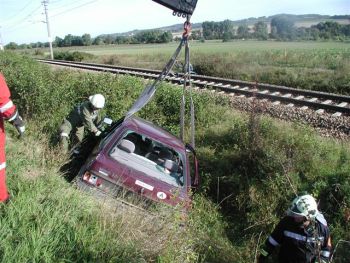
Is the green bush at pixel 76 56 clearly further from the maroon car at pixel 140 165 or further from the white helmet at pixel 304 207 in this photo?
the white helmet at pixel 304 207

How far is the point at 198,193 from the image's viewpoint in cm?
725

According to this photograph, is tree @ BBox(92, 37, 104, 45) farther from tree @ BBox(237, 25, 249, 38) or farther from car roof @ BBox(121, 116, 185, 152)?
car roof @ BBox(121, 116, 185, 152)

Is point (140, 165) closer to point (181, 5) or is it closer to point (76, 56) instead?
point (181, 5)

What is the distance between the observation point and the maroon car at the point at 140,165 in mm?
5293

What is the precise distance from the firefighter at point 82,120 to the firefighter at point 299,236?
383 centimetres

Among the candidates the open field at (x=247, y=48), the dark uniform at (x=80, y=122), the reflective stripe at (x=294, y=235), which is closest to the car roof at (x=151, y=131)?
the dark uniform at (x=80, y=122)

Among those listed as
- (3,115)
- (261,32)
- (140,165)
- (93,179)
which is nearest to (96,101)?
(140,165)

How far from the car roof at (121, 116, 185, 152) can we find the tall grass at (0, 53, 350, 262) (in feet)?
3.67

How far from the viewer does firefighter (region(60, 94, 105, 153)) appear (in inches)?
274

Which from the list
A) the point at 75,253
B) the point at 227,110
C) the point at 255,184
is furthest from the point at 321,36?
the point at 75,253

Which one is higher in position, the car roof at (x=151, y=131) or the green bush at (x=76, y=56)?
the car roof at (x=151, y=131)

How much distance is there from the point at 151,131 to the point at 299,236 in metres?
2.76

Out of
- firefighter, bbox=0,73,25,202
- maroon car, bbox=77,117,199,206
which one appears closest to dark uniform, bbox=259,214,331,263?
maroon car, bbox=77,117,199,206

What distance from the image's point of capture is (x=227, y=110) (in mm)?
11297
